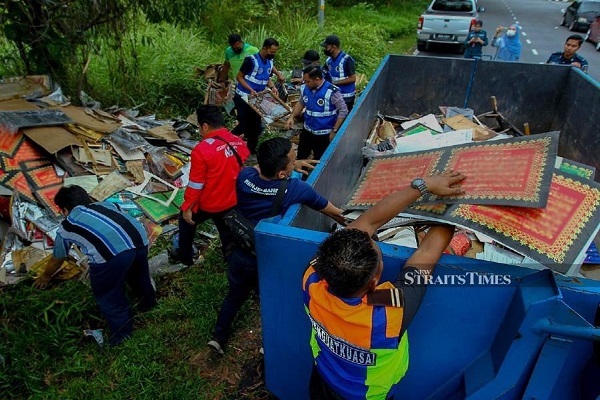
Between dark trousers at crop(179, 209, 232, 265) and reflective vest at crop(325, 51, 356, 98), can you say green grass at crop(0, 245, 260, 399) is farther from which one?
reflective vest at crop(325, 51, 356, 98)

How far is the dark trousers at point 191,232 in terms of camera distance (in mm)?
3697

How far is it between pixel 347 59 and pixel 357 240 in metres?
4.90

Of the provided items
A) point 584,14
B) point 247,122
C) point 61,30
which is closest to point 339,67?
point 247,122

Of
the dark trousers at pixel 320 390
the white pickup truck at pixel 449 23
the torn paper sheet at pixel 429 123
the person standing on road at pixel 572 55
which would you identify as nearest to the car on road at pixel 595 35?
the white pickup truck at pixel 449 23

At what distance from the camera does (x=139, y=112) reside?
21.7 ft

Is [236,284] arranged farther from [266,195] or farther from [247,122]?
[247,122]

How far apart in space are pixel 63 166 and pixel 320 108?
Answer: 2907mm

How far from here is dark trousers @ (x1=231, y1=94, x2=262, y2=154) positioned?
598 cm

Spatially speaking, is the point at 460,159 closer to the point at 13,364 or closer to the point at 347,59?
the point at 13,364

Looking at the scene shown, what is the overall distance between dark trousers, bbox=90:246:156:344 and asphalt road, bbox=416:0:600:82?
11601mm

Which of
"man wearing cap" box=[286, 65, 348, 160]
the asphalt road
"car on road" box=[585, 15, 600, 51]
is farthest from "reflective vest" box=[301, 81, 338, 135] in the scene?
"car on road" box=[585, 15, 600, 51]

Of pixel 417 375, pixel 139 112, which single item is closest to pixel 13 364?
pixel 417 375

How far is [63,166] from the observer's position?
15.6ft

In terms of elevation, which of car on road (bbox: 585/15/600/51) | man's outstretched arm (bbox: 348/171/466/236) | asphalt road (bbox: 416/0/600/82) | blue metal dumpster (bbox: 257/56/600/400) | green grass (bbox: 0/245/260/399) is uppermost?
man's outstretched arm (bbox: 348/171/466/236)
